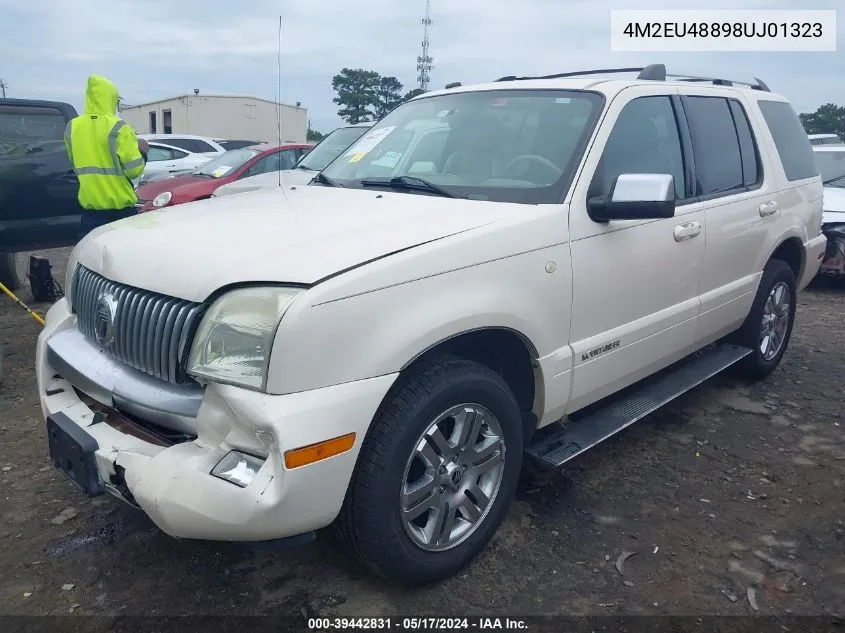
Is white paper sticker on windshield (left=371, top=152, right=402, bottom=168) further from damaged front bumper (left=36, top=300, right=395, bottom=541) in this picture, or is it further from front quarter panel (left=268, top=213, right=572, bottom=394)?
damaged front bumper (left=36, top=300, right=395, bottom=541)

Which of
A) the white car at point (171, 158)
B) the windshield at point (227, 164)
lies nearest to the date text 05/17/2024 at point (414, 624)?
the windshield at point (227, 164)

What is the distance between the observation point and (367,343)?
7.11ft

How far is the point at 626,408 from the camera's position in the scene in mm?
3469

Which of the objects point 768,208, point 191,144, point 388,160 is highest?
point 191,144

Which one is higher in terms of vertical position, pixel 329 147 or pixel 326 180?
pixel 329 147

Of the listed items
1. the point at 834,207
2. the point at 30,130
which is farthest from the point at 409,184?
the point at 834,207

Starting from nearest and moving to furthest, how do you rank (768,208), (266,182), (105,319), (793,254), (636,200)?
(105,319)
(636,200)
(768,208)
(793,254)
(266,182)

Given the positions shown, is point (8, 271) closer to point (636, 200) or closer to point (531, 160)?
point (531, 160)

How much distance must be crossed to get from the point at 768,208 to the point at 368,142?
2412 millimetres

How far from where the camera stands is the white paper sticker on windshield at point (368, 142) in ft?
12.4

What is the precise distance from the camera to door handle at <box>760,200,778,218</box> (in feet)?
13.8

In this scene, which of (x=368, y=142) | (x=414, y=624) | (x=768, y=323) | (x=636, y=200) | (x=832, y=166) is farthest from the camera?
(x=832, y=166)

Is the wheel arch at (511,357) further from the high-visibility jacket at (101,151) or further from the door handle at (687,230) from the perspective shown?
the high-visibility jacket at (101,151)

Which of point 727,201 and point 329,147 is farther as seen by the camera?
point 329,147
